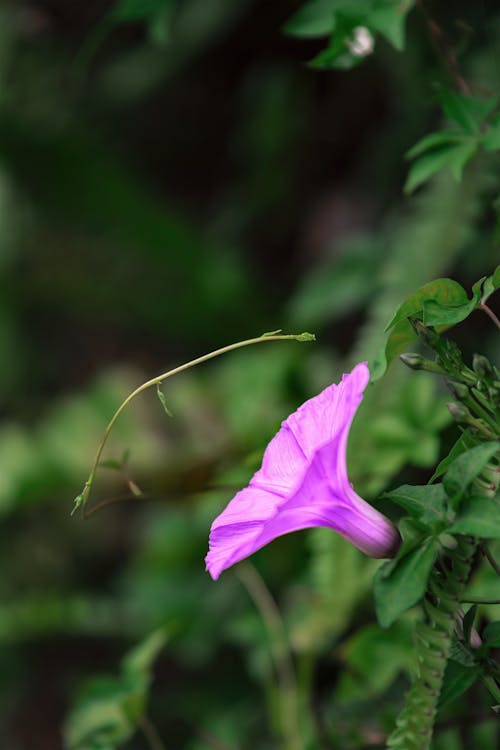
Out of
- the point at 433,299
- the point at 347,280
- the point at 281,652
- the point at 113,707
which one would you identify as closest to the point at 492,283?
the point at 433,299

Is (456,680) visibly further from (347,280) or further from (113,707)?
(347,280)

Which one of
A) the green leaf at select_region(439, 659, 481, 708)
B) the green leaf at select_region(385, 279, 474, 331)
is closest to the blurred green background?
the green leaf at select_region(439, 659, 481, 708)

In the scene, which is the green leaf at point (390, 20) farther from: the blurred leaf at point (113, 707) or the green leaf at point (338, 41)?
the blurred leaf at point (113, 707)

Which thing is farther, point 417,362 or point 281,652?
point 281,652

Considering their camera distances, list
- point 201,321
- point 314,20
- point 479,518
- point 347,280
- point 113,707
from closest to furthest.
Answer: point 479,518 < point 314,20 < point 113,707 < point 347,280 < point 201,321

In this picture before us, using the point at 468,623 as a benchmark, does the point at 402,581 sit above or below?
above

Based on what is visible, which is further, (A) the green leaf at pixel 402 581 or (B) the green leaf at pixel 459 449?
(B) the green leaf at pixel 459 449

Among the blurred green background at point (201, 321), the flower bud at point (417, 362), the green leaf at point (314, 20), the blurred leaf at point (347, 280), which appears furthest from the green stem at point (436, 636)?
the blurred leaf at point (347, 280)
